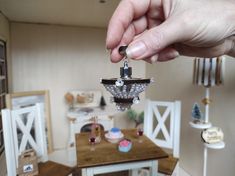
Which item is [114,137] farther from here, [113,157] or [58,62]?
[58,62]

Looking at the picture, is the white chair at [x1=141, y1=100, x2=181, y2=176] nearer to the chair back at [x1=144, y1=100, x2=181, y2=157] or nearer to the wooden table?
the chair back at [x1=144, y1=100, x2=181, y2=157]

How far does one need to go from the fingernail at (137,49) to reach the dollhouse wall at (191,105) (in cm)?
157

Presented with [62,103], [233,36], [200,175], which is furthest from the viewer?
[62,103]

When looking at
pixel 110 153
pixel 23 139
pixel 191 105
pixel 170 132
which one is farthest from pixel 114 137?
pixel 191 105

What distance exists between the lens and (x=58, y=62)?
323 cm

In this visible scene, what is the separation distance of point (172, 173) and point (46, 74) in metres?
2.46

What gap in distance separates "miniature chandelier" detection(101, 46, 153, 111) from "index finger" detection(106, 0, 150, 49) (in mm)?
66

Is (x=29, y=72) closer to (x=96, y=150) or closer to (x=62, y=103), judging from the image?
(x=62, y=103)

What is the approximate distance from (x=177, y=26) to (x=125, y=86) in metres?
0.25

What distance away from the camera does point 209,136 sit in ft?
5.52

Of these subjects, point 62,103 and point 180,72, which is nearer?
point 180,72

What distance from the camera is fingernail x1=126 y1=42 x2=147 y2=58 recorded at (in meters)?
0.54

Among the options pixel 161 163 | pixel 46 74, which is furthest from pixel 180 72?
pixel 46 74

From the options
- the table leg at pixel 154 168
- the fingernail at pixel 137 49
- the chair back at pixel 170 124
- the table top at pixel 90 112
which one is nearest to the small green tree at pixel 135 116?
the table top at pixel 90 112
